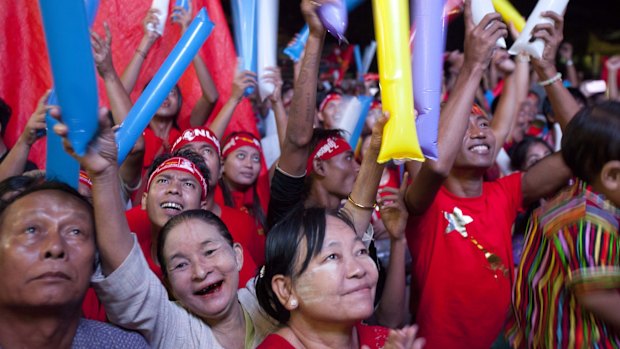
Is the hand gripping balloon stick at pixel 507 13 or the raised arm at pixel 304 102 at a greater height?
the hand gripping balloon stick at pixel 507 13

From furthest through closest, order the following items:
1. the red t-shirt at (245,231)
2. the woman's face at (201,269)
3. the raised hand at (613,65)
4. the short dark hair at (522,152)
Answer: the raised hand at (613,65) → the short dark hair at (522,152) → the red t-shirt at (245,231) → the woman's face at (201,269)

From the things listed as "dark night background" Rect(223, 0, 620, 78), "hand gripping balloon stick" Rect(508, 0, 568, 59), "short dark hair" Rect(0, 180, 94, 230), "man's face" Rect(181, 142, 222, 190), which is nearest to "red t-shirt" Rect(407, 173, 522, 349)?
"hand gripping balloon stick" Rect(508, 0, 568, 59)

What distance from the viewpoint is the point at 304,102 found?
2.19m

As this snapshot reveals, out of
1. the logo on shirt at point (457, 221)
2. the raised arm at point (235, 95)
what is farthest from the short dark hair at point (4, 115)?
the logo on shirt at point (457, 221)

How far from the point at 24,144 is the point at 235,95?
42.1 inches

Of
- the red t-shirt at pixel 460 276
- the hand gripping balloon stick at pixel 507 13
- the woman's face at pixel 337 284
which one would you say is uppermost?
the hand gripping balloon stick at pixel 507 13

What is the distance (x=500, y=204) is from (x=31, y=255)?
1582 mm

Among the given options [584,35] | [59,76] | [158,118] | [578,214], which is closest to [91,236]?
[59,76]

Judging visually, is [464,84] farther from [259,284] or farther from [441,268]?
[259,284]

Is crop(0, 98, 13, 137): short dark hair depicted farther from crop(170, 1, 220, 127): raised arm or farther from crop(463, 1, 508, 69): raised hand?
crop(463, 1, 508, 69): raised hand

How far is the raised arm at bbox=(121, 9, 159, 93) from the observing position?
9.46 ft

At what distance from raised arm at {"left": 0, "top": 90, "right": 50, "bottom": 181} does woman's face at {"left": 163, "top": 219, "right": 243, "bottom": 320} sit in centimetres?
57

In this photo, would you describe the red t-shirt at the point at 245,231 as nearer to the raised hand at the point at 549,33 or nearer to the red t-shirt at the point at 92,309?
the red t-shirt at the point at 92,309

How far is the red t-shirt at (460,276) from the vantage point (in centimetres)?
218
